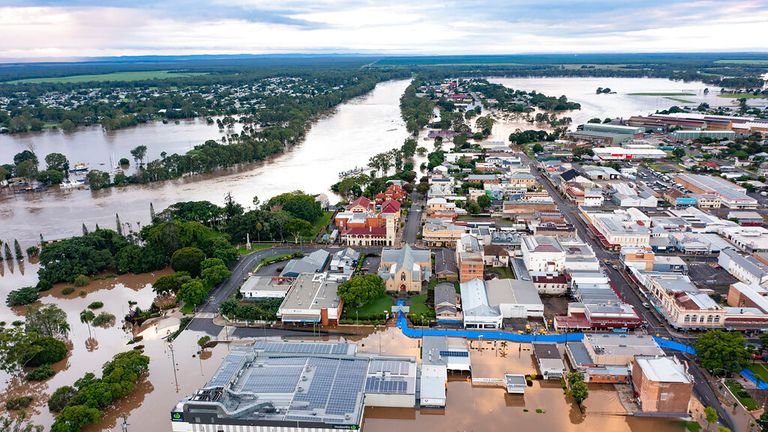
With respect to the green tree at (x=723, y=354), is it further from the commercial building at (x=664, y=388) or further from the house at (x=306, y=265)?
the house at (x=306, y=265)

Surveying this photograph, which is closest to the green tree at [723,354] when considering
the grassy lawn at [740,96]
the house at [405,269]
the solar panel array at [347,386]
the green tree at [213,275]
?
the house at [405,269]

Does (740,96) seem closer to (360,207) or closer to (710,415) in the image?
(360,207)

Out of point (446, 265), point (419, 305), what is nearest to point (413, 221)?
point (446, 265)

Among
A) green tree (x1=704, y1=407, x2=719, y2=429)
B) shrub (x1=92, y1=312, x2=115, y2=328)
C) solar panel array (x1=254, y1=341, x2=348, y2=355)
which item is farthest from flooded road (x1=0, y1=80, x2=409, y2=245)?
green tree (x1=704, y1=407, x2=719, y2=429)

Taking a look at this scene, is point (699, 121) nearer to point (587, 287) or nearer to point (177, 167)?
point (587, 287)

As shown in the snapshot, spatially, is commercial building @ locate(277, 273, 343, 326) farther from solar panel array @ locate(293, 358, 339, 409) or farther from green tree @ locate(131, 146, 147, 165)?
green tree @ locate(131, 146, 147, 165)

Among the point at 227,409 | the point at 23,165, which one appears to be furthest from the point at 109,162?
the point at 227,409
